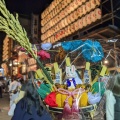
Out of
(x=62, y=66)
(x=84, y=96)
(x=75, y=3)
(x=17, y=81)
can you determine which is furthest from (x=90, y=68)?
(x=75, y=3)

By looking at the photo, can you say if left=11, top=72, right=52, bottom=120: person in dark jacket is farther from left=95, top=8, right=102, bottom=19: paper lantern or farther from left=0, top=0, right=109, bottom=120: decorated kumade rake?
left=95, top=8, right=102, bottom=19: paper lantern

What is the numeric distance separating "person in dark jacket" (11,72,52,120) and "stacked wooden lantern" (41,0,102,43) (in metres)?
11.7

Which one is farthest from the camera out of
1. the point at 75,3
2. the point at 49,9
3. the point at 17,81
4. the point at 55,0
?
the point at 49,9

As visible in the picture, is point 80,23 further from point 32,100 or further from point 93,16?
point 32,100

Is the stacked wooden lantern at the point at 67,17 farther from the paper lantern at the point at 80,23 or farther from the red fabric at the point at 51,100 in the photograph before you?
the red fabric at the point at 51,100

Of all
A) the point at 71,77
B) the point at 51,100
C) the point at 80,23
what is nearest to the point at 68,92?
the point at 51,100

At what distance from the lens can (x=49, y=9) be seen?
21.5 meters

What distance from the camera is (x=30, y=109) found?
9.81 feet

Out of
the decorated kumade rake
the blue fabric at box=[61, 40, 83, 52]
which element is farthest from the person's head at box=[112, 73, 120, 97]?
the blue fabric at box=[61, 40, 83, 52]

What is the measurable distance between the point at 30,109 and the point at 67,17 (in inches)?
599

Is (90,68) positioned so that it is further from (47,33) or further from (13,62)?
(13,62)

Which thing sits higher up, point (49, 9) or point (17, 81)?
point (49, 9)

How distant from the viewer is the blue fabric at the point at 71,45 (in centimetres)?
454

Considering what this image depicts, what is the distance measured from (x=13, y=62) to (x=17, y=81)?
2204 centimetres
